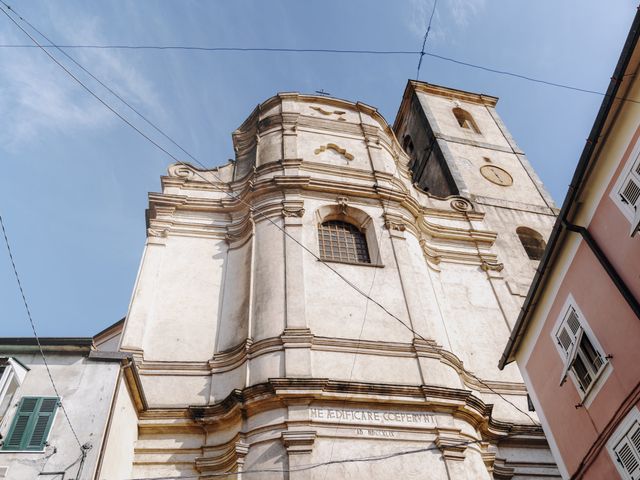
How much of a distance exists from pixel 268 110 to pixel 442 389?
14134 millimetres

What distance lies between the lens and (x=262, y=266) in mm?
15547

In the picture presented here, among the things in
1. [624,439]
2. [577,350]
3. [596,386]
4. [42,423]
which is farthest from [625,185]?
[42,423]

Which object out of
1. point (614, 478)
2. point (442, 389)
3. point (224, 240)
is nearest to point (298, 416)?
point (442, 389)

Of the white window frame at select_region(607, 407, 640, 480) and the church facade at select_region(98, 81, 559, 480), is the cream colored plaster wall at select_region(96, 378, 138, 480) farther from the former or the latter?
the white window frame at select_region(607, 407, 640, 480)

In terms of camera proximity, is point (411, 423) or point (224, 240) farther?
point (224, 240)

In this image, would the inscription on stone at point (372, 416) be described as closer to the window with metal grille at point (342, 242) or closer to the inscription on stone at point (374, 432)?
the inscription on stone at point (374, 432)

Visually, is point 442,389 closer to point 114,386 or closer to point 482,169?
point 114,386

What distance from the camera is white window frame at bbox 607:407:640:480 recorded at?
26.7 feet

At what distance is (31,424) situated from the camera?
916 centimetres

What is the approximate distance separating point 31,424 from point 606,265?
29.8ft

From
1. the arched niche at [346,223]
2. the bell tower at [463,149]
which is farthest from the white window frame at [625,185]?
the bell tower at [463,149]

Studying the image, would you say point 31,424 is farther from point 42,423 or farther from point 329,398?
point 329,398

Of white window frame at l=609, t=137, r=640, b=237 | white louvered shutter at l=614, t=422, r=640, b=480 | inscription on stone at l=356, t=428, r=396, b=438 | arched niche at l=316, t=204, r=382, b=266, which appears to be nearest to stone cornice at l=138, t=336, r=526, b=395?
inscription on stone at l=356, t=428, r=396, b=438

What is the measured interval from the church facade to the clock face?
1841 mm
